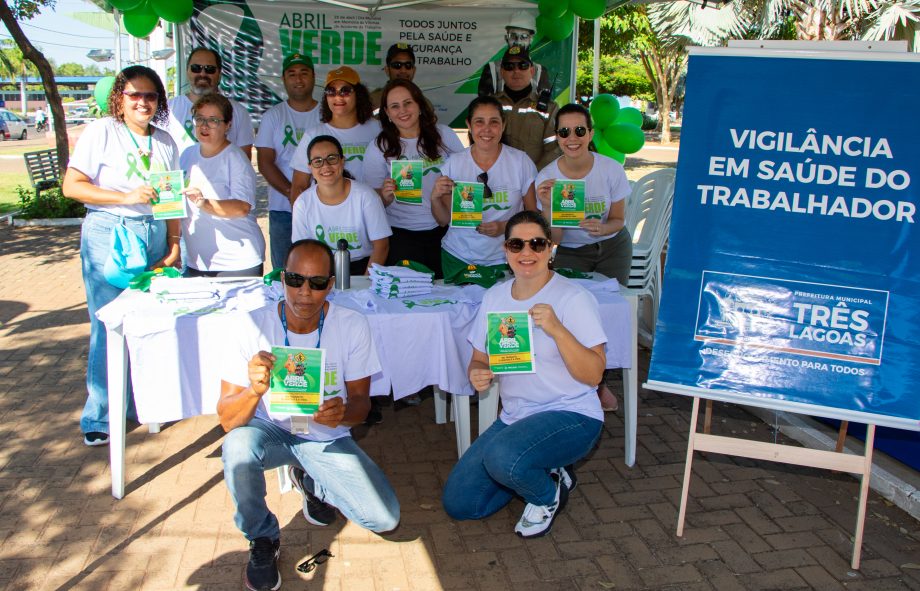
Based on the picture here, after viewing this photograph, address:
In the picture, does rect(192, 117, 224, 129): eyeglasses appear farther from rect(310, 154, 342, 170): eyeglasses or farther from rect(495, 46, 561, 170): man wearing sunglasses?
rect(495, 46, 561, 170): man wearing sunglasses

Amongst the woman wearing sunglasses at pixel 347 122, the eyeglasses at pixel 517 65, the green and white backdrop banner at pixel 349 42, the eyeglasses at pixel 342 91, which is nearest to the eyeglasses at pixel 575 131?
the eyeglasses at pixel 517 65

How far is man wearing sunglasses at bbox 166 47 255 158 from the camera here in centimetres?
527

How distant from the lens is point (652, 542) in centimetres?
357

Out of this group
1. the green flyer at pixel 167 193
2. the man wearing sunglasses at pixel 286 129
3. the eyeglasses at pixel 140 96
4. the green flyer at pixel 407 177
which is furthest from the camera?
the man wearing sunglasses at pixel 286 129

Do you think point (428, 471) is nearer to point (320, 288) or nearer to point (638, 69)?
point (320, 288)

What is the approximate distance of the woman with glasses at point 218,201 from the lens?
4406mm

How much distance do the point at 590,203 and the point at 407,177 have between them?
1140 millimetres

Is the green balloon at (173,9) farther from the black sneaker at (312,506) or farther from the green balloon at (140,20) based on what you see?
the black sneaker at (312,506)

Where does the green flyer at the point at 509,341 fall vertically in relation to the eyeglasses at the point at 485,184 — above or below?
below

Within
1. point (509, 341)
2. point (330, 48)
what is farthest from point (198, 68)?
point (509, 341)

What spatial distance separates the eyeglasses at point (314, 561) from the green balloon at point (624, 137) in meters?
Result: 4.45

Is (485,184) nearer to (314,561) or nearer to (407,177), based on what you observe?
(407,177)

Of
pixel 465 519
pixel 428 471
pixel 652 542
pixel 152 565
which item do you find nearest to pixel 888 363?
pixel 652 542

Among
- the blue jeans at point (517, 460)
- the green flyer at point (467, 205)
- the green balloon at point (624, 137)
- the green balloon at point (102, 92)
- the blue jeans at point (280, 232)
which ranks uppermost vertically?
the green balloon at point (102, 92)
